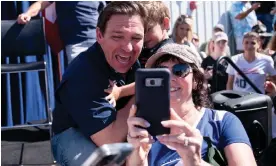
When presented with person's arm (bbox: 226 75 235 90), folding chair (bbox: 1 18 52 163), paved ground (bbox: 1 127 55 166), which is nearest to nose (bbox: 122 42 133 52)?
paved ground (bbox: 1 127 55 166)

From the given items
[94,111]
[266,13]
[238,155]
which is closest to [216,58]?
[266,13]

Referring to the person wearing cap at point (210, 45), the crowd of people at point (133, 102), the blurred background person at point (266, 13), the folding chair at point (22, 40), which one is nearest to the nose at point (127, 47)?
the crowd of people at point (133, 102)

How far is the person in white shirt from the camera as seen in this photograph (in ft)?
18.2

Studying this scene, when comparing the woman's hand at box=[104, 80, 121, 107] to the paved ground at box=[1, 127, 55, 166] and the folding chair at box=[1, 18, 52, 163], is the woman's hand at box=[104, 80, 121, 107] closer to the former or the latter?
the paved ground at box=[1, 127, 55, 166]

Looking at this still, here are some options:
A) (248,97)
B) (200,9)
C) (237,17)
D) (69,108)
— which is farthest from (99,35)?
(237,17)

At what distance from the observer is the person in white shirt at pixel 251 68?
5.54m

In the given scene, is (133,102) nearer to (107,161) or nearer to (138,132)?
(138,132)

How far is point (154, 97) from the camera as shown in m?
1.86

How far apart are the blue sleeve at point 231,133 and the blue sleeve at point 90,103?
1.59 ft

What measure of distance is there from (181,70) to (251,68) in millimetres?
3576

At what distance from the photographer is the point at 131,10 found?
2449 millimetres

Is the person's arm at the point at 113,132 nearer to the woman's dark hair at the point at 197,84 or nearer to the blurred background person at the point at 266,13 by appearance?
the woman's dark hair at the point at 197,84

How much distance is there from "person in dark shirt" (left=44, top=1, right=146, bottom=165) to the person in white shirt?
3.08 metres

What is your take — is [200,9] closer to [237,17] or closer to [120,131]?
[237,17]
